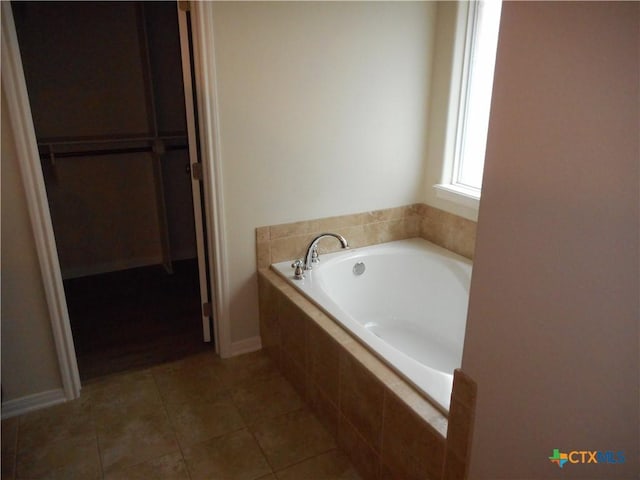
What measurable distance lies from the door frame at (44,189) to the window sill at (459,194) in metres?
1.25

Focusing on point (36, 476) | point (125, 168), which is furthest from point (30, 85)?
point (36, 476)

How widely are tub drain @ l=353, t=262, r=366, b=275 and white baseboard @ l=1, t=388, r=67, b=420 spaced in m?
1.56

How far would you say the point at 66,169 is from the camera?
3.45 m

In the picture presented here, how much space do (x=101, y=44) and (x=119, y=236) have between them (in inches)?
55.6

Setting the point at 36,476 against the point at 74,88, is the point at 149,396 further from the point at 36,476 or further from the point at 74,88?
the point at 74,88

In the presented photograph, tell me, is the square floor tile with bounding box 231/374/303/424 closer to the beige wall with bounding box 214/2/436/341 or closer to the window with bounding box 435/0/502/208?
the beige wall with bounding box 214/2/436/341

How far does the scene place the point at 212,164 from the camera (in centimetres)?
223

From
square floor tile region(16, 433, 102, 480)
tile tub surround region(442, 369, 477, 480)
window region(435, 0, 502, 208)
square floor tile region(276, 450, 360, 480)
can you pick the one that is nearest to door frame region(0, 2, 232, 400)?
square floor tile region(16, 433, 102, 480)

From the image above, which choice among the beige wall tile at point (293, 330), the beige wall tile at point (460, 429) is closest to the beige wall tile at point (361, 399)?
the beige wall tile at point (293, 330)

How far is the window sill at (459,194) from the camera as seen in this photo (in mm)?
2502

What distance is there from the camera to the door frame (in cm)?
178

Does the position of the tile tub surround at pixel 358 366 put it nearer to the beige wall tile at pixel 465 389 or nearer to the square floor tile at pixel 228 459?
the beige wall tile at pixel 465 389

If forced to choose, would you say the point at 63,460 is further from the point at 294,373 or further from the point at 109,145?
the point at 109,145

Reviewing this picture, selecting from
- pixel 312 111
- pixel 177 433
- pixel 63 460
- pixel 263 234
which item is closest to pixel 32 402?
pixel 63 460
